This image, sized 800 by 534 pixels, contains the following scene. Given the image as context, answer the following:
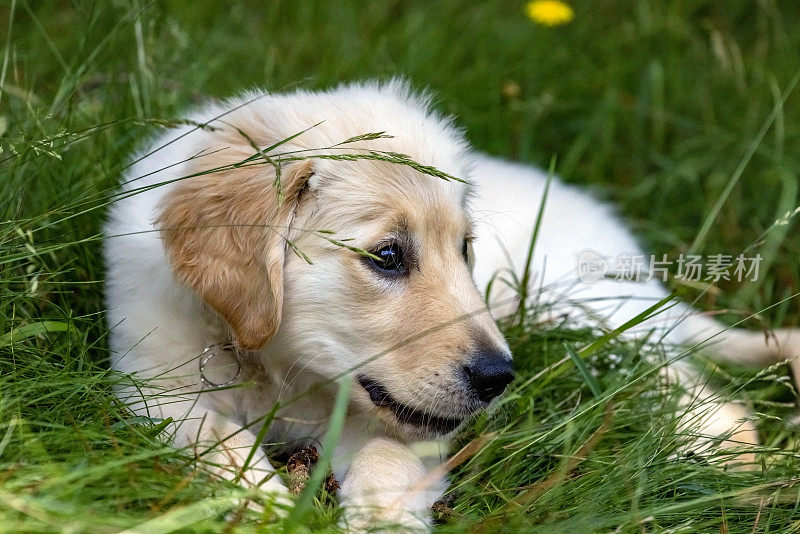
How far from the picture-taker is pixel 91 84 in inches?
164

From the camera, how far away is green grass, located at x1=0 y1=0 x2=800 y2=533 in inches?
84.4

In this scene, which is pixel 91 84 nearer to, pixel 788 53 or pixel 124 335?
pixel 124 335

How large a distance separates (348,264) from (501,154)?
2.50 meters

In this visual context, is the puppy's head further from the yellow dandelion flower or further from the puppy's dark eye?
the yellow dandelion flower

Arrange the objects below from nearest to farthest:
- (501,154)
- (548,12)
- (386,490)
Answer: (386,490) < (501,154) < (548,12)

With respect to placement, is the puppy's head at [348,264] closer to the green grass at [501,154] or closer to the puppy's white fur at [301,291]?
the puppy's white fur at [301,291]

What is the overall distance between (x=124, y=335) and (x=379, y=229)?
2.73 ft

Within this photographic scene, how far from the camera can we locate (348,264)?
2.56 m

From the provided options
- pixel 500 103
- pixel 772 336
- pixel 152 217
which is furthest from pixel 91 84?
pixel 772 336
